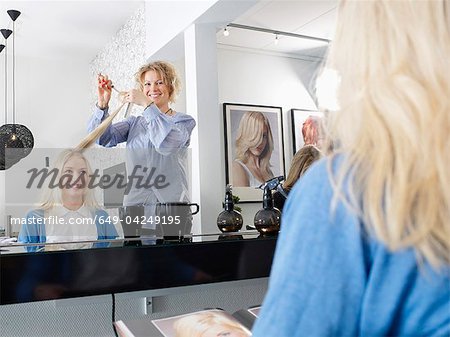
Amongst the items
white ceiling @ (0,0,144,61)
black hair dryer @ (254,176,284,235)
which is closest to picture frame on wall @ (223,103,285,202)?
white ceiling @ (0,0,144,61)

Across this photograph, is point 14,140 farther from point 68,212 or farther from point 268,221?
point 268,221

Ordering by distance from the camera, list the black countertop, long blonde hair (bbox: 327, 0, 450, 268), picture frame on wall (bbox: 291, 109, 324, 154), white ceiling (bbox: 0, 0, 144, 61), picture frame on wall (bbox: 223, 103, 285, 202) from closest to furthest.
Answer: long blonde hair (bbox: 327, 0, 450, 268) < the black countertop < white ceiling (bbox: 0, 0, 144, 61) < picture frame on wall (bbox: 223, 103, 285, 202) < picture frame on wall (bbox: 291, 109, 324, 154)

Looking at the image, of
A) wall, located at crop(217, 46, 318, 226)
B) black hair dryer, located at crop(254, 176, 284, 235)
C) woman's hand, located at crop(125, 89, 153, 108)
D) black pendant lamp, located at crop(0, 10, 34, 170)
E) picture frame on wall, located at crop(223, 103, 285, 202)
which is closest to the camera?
black hair dryer, located at crop(254, 176, 284, 235)

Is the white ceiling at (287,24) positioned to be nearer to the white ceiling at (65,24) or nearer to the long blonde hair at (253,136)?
the long blonde hair at (253,136)

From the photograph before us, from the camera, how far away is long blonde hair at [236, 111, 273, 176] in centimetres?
435

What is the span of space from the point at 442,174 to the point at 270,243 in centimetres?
78

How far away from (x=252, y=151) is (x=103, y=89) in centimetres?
282

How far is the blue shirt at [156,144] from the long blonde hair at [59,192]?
0.42 meters

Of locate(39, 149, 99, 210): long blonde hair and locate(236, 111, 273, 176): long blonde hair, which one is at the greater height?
locate(236, 111, 273, 176): long blonde hair

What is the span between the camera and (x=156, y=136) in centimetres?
205

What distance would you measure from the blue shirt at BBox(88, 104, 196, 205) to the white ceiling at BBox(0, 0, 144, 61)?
199 centimetres

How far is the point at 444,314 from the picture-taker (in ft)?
1.24

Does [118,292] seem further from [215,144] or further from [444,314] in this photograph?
[215,144]

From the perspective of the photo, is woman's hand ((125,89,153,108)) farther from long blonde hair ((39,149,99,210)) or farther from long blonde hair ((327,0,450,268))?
long blonde hair ((327,0,450,268))
